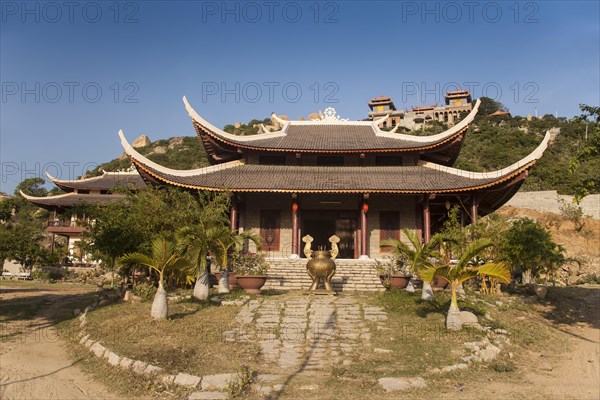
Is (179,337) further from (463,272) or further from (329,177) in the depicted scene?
(329,177)

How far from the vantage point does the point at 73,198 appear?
3981 cm

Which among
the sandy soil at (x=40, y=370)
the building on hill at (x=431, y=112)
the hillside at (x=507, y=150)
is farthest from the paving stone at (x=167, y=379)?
the building on hill at (x=431, y=112)

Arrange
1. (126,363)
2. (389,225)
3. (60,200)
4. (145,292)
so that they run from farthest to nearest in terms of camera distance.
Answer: (60,200) < (389,225) < (145,292) < (126,363)

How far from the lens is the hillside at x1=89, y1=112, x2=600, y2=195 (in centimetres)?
5503

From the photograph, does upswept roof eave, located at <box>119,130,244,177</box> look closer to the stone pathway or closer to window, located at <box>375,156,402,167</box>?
window, located at <box>375,156,402,167</box>

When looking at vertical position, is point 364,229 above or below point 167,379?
above

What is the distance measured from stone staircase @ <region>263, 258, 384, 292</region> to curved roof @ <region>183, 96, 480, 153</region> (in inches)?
224

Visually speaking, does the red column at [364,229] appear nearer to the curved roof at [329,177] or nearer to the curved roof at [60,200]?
the curved roof at [329,177]

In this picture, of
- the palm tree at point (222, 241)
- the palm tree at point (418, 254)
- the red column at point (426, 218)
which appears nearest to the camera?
the palm tree at point (418, 254)

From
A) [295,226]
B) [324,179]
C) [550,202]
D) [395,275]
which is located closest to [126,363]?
[395,275]

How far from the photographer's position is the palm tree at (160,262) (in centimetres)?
1095

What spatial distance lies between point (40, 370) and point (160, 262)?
137 inches

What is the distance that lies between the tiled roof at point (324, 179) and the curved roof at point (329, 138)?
103cm

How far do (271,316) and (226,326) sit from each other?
1320 mm
